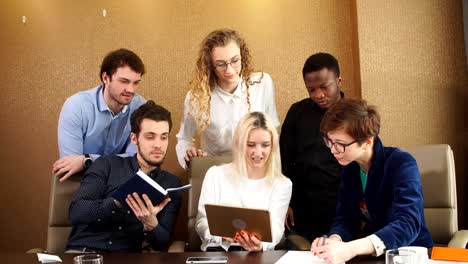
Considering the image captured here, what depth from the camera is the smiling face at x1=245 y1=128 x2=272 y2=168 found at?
2.98 m

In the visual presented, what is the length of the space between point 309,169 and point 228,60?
0.75 metres

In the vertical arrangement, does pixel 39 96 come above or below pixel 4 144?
above

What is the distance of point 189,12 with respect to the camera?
420 cm

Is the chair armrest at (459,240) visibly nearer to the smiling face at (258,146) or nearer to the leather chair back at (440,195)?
the leather chair back at (440,195)

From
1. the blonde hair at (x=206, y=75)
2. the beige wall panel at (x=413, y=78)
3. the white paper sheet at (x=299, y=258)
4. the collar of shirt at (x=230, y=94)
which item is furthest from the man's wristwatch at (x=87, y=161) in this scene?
the beige wall panel at (x=413, y=78)

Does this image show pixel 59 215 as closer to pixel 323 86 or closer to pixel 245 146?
pixel 245 146

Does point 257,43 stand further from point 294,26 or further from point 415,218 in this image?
point 415,218

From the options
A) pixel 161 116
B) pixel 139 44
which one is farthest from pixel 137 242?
pixel 139 44

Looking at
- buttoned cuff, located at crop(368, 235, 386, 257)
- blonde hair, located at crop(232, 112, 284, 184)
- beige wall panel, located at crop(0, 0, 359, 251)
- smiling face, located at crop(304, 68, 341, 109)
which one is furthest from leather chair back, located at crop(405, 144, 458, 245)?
beige wall panel, located at crop(0, 0, 359, 251)

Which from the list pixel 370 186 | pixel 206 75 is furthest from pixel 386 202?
pixel 206 75

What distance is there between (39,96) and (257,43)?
1574 millimetres

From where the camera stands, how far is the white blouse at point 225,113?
3.46 meters

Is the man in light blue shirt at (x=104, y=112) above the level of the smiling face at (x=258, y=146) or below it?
above

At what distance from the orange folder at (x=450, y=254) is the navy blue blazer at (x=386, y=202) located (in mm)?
135
